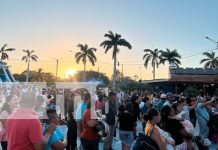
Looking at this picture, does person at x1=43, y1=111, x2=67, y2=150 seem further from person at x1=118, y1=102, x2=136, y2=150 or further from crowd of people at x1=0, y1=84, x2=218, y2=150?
person at x1=118, y1=102, x2=136, y2=150

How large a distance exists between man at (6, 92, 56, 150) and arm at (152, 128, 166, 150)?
1651 mm

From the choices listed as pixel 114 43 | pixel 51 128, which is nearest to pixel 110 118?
pixel 51 128

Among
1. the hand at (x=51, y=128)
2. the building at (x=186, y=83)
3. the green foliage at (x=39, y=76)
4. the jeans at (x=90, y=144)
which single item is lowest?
the jeans at (x=90, y=144)

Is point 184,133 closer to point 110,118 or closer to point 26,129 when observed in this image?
point 26,129

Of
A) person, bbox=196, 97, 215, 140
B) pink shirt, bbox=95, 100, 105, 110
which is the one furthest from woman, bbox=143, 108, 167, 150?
pink shirt, bbox=95, 100, 105, 110

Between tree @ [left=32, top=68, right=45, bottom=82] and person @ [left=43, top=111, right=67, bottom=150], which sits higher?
tree @ [left=32, top=68, right=45, bottom=82]

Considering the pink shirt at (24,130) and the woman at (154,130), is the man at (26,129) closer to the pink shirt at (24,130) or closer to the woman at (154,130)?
the pink shirt at (24,130)

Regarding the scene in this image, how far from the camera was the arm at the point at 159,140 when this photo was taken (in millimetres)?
5121

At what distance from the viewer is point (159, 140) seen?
5.16 meters

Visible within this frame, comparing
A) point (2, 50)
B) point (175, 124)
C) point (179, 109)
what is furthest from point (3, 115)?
point (2, 50)

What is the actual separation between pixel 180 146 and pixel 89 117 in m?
1.90

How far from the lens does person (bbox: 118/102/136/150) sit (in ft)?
28.1

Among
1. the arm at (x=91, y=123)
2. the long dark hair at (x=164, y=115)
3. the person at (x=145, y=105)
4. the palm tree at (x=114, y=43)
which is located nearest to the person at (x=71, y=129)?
the arm at (x=91, y=123)

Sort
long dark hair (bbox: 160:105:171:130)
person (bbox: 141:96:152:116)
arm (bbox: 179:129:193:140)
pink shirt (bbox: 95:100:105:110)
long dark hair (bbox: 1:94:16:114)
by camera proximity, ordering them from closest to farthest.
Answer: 1. arm (bbox: 179:129:193:140)
2. long dark hair (bbox: 160:105:171:130)
3. long dark hair (bbox: 1:94:16:114)
4. pink shirt (bbox: 95:100:105:110)
5. person (bbox: 141:96:152:116)
